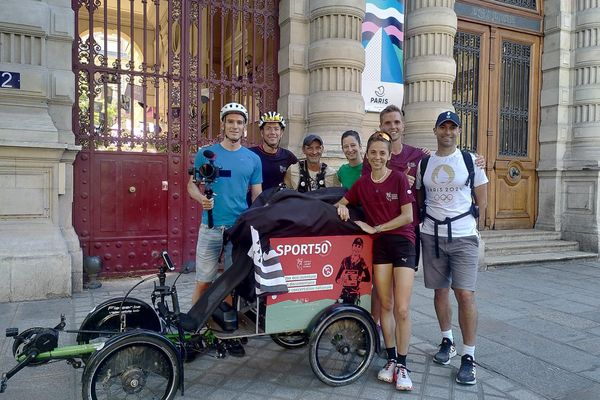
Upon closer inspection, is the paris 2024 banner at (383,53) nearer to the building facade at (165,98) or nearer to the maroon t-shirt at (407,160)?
the building facade at (165,98)

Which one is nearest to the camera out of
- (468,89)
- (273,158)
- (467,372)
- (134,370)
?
(134,370)

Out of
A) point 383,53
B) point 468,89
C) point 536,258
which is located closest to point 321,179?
point 383,53

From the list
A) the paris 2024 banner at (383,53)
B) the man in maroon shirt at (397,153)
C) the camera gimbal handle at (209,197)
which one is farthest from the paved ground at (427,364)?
the paris 2024 banner at (383,53)

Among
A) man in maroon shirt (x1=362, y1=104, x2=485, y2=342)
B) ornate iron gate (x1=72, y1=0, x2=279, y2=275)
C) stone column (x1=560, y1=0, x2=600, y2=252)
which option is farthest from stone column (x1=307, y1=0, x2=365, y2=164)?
stone column (x1=560, y1=0, x2=600, y2=252)

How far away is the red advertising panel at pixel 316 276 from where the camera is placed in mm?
3412

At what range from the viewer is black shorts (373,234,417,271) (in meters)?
3.64

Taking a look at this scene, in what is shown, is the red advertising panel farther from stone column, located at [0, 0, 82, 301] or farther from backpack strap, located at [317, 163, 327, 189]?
stone column, located at [0, 0, 82, 301]

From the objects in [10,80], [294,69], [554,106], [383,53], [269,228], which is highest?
[383,53]

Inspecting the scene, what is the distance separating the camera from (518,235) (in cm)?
968

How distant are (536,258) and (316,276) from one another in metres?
6.97

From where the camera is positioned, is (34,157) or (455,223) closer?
(455,223)

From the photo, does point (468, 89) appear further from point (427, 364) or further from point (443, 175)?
point (427, 364)

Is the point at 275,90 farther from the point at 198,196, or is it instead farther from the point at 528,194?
the point at 528,194

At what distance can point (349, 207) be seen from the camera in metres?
3.77
